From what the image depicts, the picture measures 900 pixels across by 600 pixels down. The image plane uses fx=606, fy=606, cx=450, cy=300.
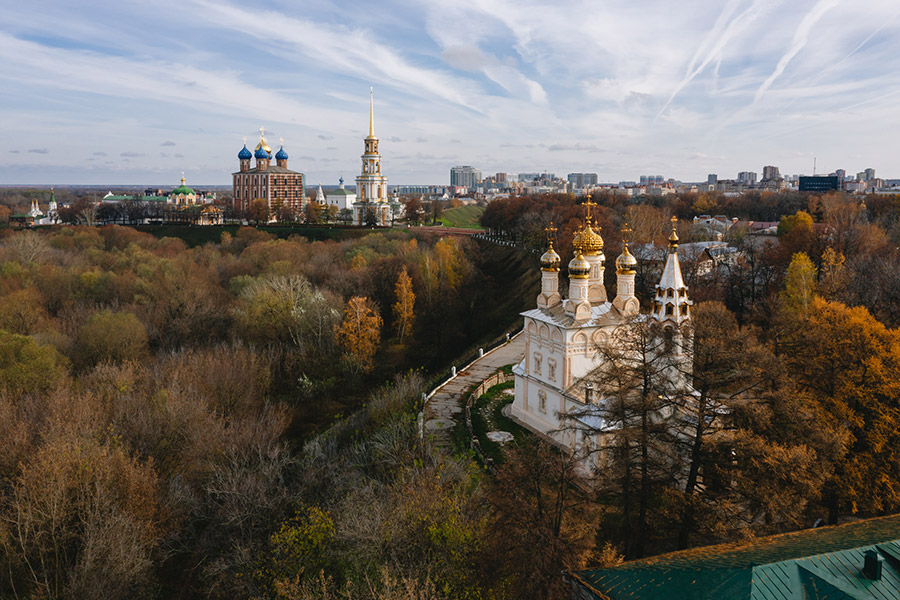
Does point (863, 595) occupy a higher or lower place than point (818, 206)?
lower

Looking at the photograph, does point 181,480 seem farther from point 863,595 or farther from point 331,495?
point 863,595

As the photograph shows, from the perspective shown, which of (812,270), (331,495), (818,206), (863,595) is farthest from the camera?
(818,206)

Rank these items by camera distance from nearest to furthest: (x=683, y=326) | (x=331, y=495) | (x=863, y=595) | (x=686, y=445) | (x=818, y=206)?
(x=863, y=595) < (x=686, y=445) < (x=331, y=495) < (x=683, y=326) < (x=818, y=206)

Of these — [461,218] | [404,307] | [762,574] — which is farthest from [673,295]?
[461,218]

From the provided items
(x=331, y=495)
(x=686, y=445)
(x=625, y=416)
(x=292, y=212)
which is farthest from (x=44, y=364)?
(x=292, y=212)

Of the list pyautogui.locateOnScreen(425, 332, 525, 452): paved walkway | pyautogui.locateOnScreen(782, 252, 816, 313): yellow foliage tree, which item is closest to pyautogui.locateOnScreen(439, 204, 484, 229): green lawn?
pyautogui.locateOnScreen(425, 332, 525, 452): paved walkway

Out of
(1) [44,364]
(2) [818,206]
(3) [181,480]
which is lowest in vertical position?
(3) [181,480]

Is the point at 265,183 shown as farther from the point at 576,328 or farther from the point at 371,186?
the point at 576,328

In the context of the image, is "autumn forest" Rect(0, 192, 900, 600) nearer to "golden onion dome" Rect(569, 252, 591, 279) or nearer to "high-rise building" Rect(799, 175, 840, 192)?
"golden onion dome" Rect(569, 252, 591, 279)
